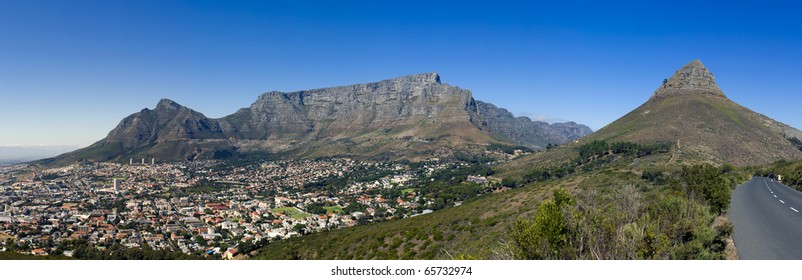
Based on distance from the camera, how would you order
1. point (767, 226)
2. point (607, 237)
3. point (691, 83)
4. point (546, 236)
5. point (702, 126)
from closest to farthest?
point (546, 236) → point (607, 237) → point (767, 226) → point (702, 126) → point (691, 83)

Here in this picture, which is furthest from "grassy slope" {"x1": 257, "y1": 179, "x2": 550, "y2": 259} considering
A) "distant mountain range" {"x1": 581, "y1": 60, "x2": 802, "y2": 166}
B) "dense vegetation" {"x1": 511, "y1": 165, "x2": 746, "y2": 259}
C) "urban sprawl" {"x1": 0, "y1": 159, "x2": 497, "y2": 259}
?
"distant mountain range" {"x1": 581, "y1": 60, "x2": 802, "y2": 166}

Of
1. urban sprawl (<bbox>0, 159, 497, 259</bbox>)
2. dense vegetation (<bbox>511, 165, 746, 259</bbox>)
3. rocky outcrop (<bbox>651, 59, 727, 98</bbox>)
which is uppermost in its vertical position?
rocky outcrop (<bbox>651, 59, 727, 98</bbox>)

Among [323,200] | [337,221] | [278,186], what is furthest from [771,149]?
[278,186]

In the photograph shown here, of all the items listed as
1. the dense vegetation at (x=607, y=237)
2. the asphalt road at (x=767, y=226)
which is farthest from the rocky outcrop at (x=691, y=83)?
the dense vegetation at (x=607, y=237)

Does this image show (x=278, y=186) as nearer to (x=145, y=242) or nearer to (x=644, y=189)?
(x=145, y=242)

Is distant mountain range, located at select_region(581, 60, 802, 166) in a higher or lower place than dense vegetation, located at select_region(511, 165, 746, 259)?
higher

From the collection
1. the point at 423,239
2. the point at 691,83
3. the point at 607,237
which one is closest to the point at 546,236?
the point at 607,237

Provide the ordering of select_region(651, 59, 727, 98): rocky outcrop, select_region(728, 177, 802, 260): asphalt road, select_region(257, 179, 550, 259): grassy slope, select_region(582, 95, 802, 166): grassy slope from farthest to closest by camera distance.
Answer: select_region(651, 59, 727, 98): rocky outcrop
select_region(582, 95, 802, 166): grassy slope
select_region(257, 179, 550, 259): grassy slope
select_region(728, 177, 802, 260): asphalt road

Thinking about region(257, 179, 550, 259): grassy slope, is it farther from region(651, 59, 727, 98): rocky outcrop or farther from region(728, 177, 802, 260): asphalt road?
region(651, 59, 727, 98): rocky outcrop

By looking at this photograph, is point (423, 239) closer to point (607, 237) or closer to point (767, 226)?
point (607, 237)
